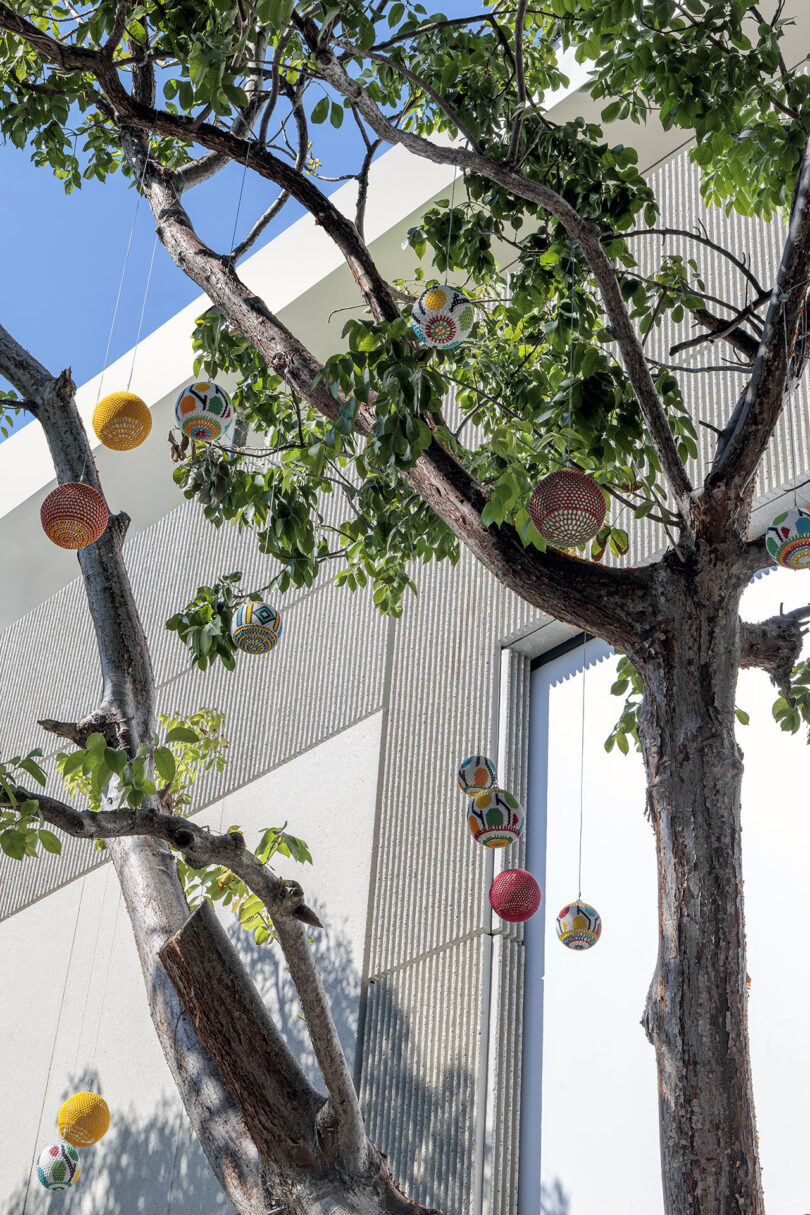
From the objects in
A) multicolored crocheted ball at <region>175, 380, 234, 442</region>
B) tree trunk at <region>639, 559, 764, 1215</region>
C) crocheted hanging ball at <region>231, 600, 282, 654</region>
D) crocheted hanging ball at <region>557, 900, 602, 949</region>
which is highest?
multicolored crocheted ball at <region>175, 380, 234, 442</region>

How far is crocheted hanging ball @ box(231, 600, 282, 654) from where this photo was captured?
163 inches

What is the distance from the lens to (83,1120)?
5.31 metres

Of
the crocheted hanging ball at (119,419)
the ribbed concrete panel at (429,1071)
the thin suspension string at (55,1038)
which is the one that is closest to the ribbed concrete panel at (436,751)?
the ribbed concrete panel at (429,1071)

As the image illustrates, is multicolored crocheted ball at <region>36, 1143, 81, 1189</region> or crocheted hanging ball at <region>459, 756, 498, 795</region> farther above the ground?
crocheted hanging ball at <region>459, 756, 498, 795</region>

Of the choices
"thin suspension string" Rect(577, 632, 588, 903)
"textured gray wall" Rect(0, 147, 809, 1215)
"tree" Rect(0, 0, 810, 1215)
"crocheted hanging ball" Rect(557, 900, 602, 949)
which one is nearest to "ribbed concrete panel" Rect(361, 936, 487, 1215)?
"textured gray wall" Rect(0, 147, 809, 1215)

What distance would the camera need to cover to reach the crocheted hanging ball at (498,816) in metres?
4.35

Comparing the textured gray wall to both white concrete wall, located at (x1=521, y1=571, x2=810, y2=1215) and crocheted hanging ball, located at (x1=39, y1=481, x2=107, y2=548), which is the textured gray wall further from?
crocheted hanging ball, located at (x1=39, y1=481, x2=107, y2=548)

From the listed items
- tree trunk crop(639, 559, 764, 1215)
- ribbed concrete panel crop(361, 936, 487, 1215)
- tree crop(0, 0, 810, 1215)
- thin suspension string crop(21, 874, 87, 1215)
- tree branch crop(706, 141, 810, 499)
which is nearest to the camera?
tree trunk crop(639, 559, 764, 1215)

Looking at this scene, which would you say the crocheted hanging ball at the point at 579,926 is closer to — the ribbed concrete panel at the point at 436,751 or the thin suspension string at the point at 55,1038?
the ribbed concrete panel at the point at 436,751

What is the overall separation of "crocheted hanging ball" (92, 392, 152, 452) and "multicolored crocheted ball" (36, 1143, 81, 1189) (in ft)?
12.0

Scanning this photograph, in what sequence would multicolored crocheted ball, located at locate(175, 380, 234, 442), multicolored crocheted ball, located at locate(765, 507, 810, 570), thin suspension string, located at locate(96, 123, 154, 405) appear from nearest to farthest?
multicolored crocheted ball, located at locate(765, 507, 810, 570), thin suspension string, located at locate(96, 123, 154, 405), multicolored crocheted ball, located at locate(175, 380, 234, 442)

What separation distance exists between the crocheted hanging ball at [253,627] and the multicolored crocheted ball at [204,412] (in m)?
0.58

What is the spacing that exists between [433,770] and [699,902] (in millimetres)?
4031

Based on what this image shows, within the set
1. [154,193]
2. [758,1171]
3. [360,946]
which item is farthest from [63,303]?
[758,1171]
